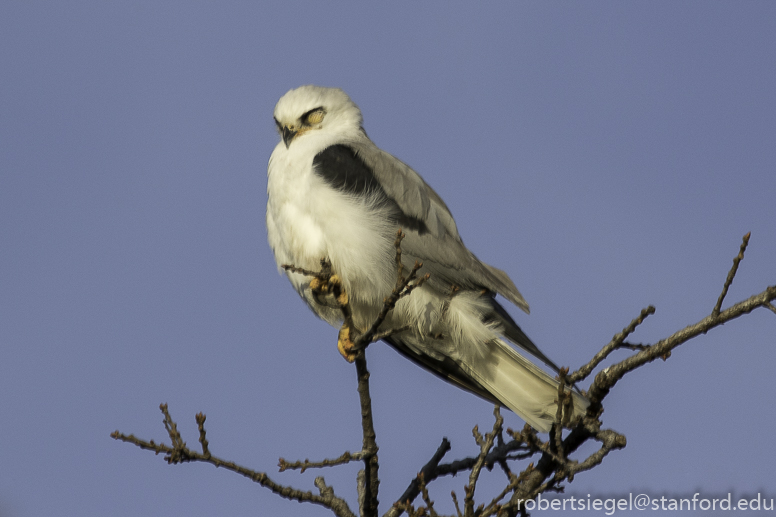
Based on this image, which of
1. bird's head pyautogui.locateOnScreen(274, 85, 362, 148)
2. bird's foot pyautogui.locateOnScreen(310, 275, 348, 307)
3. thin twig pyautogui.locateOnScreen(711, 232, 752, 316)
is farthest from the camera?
bird's head pyautogui.locateOnScreen(274, 85, 362, 148)

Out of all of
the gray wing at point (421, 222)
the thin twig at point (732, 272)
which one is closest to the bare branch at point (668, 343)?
the thin twig at point (732, 272)

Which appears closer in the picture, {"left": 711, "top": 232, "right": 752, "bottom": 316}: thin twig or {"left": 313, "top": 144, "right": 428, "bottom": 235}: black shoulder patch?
{"left": 711, "top": 232, "right": 752, "bottom": 316}: thin twig

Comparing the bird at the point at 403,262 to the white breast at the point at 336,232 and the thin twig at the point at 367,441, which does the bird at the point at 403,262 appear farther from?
the thin twig at the point at 367,441

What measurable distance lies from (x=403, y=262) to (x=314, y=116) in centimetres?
145

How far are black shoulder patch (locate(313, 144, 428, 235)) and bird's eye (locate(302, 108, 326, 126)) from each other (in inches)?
29.1

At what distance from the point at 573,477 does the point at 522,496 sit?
11.6 inches

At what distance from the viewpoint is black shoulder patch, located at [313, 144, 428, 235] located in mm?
4465

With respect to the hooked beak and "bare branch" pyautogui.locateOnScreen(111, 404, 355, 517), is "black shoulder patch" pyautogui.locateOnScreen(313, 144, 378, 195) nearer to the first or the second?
the hooked beak

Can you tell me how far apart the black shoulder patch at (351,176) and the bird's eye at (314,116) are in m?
0.74

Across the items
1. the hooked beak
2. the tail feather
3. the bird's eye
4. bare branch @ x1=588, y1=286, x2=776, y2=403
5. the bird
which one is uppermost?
the bird's eye

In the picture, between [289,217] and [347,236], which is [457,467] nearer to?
[347,236]

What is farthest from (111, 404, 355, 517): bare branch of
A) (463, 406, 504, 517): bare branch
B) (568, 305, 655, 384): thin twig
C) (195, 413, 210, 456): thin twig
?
(568, 305, 655, 384): thin twig

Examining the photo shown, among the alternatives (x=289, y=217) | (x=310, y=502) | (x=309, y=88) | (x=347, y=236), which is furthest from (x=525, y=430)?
(x=309, y=88)

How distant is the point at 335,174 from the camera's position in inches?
177
